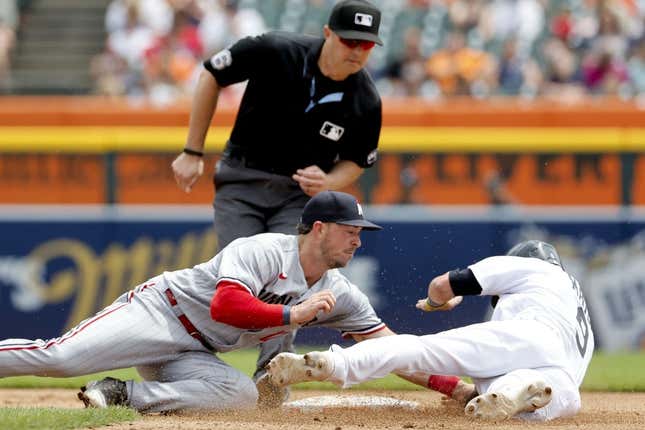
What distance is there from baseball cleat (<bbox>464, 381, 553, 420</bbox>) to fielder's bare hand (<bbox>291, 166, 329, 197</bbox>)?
161cm

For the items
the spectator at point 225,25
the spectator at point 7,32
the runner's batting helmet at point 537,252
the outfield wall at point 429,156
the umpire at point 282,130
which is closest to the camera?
the runner's batting helmet at point 537,252

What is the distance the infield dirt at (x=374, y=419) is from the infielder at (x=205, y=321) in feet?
0.59

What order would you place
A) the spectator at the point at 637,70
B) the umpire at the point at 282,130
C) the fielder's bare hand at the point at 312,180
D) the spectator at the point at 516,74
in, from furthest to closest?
the spectator at the point at 516,74 → the spectator at the point at 637,70 → the umpire at the point at 282,130 → the fielder's bare hand at the point at 312,180

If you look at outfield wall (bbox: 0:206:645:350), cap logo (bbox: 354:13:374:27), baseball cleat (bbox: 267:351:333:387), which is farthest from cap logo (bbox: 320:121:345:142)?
outfield wall (bbox: 0:206:645:350)

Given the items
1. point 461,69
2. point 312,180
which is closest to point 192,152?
point 312,180

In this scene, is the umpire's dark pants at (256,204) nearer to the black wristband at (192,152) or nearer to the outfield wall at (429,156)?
the black wristband at (192,152)

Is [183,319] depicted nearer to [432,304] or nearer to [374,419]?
[374,419]

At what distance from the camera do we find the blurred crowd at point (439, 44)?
13008 millimetres

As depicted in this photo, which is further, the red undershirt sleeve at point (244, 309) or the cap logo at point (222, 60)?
the cap logo at point (222, 60)

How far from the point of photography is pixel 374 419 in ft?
21.2

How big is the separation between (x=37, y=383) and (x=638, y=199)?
222 inches

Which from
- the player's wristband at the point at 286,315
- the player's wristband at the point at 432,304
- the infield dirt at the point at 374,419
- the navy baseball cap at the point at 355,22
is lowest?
the infield dirt at the point at 374,419

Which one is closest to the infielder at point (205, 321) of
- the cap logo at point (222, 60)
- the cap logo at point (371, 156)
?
the cap logo at point (371, 156)

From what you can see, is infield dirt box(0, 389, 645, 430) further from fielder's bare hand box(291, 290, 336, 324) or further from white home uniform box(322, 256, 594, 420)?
fielder's bare hand box(291, 290, 336, 324)
